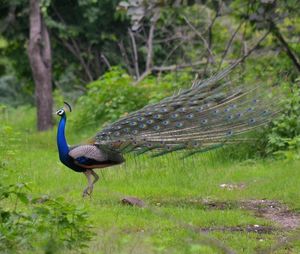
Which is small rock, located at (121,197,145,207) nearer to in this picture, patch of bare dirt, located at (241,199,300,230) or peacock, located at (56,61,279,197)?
peacock, located at (56,61,279,197)

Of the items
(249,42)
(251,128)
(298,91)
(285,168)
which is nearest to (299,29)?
(249,42)

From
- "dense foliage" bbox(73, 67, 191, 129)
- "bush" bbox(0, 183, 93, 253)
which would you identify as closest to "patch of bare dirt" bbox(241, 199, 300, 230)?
"bush" bbox(0, 183, 93, 253)

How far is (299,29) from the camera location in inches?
663

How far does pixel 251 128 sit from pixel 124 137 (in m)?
1.52

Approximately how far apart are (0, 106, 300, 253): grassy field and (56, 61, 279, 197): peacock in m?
0.23

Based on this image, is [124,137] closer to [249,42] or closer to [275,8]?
[275,8]

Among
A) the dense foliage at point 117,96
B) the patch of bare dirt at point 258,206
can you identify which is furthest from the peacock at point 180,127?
the dense foliage at point 117,96

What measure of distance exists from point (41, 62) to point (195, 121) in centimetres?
937

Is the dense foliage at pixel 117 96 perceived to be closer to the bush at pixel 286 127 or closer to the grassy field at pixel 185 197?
the grassy field at pixel 185 197

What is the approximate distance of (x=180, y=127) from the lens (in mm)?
9414

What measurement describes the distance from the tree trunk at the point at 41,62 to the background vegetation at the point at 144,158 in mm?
503

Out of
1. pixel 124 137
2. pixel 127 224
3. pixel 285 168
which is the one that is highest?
pixel 124 137

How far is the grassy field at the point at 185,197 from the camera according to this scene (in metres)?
7.72

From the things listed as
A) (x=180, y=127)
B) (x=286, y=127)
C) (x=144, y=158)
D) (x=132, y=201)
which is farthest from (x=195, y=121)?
(x=286, y=127)
